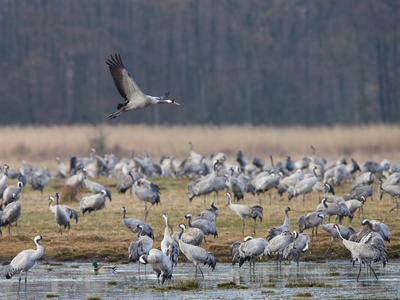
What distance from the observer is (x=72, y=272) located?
11.8 m

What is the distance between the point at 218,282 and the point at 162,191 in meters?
14.1

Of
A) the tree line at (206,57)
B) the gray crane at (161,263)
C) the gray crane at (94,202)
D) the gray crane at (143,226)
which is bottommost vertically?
the gray crane at (161,263)

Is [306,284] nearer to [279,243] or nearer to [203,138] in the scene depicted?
[279,243]

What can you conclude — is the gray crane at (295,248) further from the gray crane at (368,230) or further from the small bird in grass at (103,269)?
the small bird in grass at (103,269)

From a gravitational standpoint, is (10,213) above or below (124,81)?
below

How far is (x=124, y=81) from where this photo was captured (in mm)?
12867

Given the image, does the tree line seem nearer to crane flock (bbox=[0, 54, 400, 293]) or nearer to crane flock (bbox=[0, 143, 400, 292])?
crane flock (bbox=[0, 54, 400, 293])

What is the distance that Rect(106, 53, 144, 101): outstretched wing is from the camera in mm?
12656

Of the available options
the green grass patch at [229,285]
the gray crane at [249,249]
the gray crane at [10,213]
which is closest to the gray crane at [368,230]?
the gray crane at [249,249]

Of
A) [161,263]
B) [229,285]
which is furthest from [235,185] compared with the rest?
[161,263]

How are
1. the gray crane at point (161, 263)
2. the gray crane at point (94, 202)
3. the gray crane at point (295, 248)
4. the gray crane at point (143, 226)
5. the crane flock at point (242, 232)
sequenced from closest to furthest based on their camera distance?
the gray crane at point (161, 263), the crane flock at point (242, 232), the gray crane at point (295, 248), the gray crane at point (143, 226), the gray crane at point (94, 202)

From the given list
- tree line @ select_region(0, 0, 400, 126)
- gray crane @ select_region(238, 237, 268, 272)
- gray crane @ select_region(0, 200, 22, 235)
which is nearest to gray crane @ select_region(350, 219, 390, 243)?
gray crane @ select_region(238, 237, 268, 272)

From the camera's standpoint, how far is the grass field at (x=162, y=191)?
14.3m

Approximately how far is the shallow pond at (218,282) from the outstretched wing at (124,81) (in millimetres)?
2794
